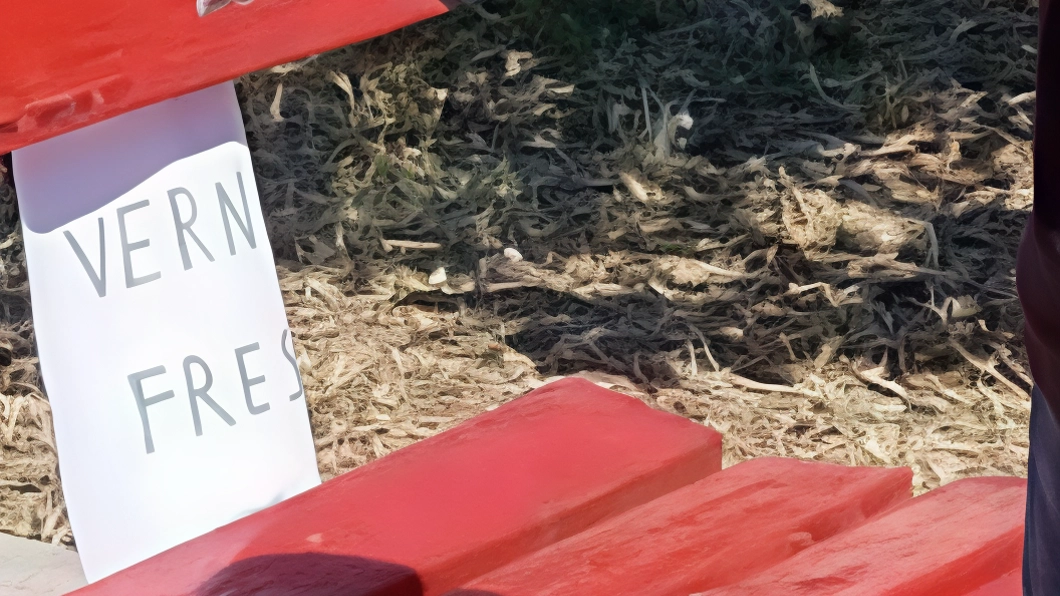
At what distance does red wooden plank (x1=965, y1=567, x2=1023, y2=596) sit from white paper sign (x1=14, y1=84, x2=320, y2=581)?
1088 millimetres

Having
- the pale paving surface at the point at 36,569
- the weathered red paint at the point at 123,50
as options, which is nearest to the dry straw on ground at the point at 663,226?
the pale paving surface at the point at 36,569

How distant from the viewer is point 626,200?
90.1 inches

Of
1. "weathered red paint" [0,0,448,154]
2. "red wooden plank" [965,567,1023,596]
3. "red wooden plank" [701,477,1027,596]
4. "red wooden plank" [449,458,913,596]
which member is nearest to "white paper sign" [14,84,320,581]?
"weathered red paint" [0,0,448,154]

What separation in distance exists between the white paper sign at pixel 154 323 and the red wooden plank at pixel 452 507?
29 centimetres

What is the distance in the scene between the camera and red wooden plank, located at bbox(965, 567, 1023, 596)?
3.56ft

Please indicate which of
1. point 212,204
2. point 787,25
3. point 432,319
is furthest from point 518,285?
point 787,25

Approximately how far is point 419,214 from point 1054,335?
1.98 m

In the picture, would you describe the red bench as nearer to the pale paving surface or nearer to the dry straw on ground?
the dry straw on ground

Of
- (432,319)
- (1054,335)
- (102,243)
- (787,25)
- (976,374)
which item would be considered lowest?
(976,374)

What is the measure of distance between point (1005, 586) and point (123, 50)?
1.36 m

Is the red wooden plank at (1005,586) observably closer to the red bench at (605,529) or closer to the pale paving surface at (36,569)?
the red bench at (605,529)

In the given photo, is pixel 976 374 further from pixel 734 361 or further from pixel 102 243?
pixel 102 243

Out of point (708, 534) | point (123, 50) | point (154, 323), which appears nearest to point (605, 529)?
point (708, 534)

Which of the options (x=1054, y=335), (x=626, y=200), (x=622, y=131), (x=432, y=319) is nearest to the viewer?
(x=1054, y=335)
